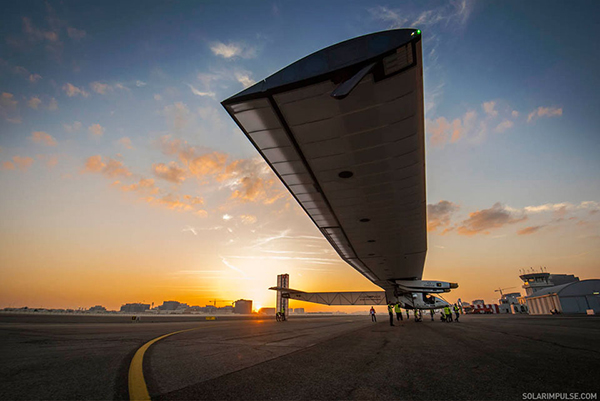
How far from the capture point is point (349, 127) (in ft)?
25.6

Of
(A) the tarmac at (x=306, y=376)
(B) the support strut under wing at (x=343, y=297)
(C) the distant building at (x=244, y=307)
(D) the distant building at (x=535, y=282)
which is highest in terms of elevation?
(D) the distant building at (x=535, y=282)

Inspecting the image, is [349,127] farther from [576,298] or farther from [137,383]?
[576,298]

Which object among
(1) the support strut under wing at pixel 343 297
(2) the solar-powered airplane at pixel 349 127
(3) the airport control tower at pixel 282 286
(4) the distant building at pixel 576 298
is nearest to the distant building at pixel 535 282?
(4) the distant building at pixel 576 298

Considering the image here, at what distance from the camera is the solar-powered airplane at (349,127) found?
5875mm

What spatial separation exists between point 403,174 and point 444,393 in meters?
7.92

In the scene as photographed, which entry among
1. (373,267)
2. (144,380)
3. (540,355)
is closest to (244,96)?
(144,380)

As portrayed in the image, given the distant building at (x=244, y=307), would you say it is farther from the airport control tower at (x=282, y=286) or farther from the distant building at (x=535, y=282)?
Answer: the distant building at (x=535, y=282)

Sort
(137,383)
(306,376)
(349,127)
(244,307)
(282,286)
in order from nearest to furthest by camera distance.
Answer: (137,383) → (306,376) → (349,127) → (282,286) → (244,307)

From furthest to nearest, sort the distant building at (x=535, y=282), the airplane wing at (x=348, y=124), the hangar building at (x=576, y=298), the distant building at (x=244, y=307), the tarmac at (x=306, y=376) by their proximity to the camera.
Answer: the distant building at (x=244, y=307), the distant building at (x=535, y=282), the hangar building at (x=576, y=298), the airplane wing at (x=348, y=124), the tarmac at (x=306, y=376)

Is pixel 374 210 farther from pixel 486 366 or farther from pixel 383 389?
pixel 383 389

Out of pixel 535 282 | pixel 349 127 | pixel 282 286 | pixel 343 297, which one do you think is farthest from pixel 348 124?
pixel 535 282

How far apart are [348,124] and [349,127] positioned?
13 cm

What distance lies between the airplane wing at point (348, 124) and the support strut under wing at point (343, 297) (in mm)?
39864

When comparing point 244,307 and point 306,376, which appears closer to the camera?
point 306,376
